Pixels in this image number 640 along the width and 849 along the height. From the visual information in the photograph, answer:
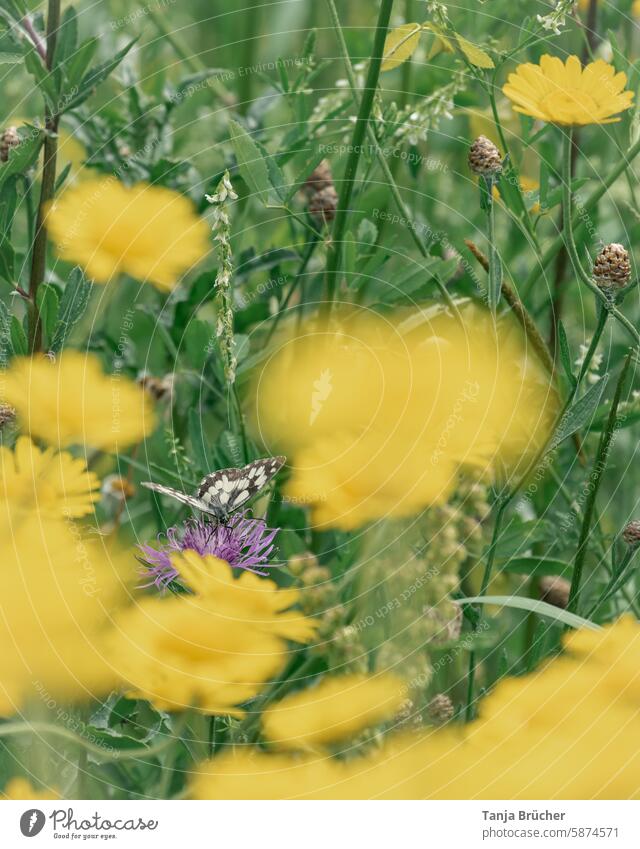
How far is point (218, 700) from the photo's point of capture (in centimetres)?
52

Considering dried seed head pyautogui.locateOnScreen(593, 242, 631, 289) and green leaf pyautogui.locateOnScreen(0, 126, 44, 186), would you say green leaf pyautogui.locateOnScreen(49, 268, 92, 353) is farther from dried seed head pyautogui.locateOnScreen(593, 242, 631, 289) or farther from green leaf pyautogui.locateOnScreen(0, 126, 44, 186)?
dried seed head pyautogui.locateOnScreen(593, 242, 631, 289)

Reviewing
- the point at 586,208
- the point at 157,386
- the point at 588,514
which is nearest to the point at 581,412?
the point at 588,514

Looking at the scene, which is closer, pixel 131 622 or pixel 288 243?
pixel 131 622

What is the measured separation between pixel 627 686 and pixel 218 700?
228 millimetres

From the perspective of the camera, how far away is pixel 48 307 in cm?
59

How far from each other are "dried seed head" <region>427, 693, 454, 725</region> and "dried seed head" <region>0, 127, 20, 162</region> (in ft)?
1.31

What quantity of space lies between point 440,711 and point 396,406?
184mm

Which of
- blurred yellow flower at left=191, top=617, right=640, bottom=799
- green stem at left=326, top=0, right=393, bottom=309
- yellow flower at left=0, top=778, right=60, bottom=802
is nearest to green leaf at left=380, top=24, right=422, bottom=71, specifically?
green stem at left=326, top=0, right=393, bottom=309

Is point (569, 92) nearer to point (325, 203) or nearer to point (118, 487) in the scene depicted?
point (325, 203)

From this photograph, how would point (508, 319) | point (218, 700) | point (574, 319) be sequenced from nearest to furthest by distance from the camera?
point (218, 700)
point (508, 319)
point (574, 319)

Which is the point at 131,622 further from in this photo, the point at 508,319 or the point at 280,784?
the point at 508,319

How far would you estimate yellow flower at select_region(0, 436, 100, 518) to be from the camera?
0.60 meters

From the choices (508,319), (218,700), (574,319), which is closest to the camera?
(218,700)
